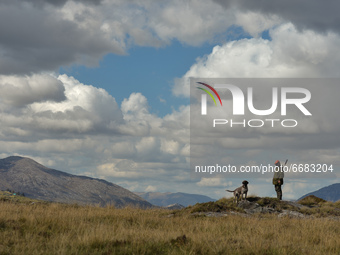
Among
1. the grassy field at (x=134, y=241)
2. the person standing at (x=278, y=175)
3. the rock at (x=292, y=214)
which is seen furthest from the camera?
the person standing at (x=278, y=175)

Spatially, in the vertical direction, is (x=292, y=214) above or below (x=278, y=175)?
below

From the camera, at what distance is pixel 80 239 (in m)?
11.1

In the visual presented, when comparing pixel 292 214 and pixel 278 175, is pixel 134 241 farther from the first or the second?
pixel 278 175

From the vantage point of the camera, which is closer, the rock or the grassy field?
the grassy field

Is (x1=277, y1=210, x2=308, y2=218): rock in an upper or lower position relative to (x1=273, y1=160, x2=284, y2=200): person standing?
lower

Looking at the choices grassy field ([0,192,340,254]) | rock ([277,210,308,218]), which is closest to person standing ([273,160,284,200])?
rock ([277,210,308,218])

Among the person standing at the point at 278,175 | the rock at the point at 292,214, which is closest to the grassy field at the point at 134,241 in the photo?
the rock at the point at 292,214

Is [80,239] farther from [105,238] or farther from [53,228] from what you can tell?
[53,228]

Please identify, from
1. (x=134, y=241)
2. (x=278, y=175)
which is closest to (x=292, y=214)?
(x=278, y=175)

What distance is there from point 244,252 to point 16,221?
27.1 ft

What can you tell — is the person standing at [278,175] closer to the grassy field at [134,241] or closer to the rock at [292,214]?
the rock at [292,214]

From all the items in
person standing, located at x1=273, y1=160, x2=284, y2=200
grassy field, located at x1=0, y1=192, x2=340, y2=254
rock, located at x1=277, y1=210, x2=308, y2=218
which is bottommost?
grassy field, located at x1=0, y1=192, x2=340, y2=254

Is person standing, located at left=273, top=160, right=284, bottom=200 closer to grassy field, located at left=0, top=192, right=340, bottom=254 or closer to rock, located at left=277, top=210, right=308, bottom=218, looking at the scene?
rock, located at left=277, top=210, right=308, bottom=218

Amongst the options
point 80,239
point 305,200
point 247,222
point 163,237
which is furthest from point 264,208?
point 80,239
